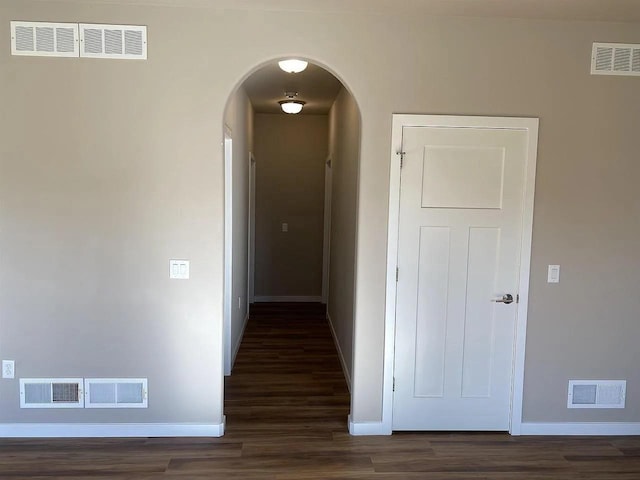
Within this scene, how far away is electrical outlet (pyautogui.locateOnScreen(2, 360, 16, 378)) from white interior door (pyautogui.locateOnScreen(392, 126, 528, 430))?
241 cm

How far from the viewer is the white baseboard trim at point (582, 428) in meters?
3.24

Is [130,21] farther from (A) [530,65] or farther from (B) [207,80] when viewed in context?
(A) [530,65]

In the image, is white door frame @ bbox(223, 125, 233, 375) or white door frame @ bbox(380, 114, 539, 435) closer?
white door frame @ bbox(380, 114, 539, 435)

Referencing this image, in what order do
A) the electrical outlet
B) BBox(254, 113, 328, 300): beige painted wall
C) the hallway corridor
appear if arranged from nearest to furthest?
the electrical outlet → the hallway corridor → BBox(254, 113, 328, 300): beige painted wall

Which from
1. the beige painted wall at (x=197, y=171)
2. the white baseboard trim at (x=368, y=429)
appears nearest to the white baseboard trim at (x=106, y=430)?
the beige painted wall at (x=197, y=171)

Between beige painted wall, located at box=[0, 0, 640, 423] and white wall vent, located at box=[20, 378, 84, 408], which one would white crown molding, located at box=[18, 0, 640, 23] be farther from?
white wall vent, located at box=[20, 378, 84, 408]

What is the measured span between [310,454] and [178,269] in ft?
4.59

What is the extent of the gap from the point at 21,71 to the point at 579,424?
4.21 metres

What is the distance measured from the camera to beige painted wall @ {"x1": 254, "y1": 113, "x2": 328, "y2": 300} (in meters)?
7.00

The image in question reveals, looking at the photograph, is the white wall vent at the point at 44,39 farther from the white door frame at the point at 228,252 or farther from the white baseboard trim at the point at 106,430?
the white baseboard trim at the point at 106,430

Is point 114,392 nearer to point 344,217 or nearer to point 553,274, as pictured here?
point 344,217

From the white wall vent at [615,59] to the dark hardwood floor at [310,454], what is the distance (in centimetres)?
240

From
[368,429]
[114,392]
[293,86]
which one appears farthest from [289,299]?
[114,392]

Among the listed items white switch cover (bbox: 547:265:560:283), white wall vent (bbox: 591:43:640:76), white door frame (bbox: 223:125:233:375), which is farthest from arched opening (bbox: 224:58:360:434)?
white wall vent (bbox: 591:43:640:76)
